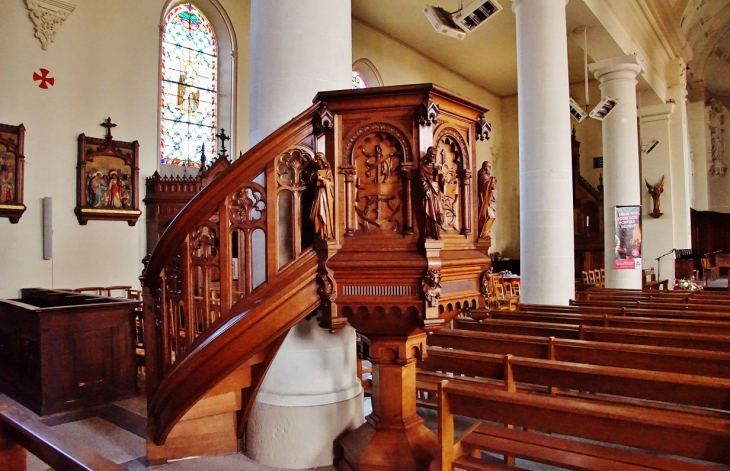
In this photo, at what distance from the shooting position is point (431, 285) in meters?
2.32

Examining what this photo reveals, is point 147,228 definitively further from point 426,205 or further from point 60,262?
point 426,205

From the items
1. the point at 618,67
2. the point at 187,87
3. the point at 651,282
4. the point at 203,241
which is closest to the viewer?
the point at 203,241

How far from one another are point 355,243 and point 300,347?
806mm

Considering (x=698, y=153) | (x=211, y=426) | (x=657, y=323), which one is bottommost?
(x=211, y=426)

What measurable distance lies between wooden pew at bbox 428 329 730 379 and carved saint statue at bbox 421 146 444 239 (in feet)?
4.18

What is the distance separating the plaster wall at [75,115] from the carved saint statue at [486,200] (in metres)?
7.03

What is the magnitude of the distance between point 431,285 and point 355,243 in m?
0.41

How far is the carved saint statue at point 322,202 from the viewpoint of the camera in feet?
7.87

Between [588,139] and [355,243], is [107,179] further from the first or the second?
[588,139]

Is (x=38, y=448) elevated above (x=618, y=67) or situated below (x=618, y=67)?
below

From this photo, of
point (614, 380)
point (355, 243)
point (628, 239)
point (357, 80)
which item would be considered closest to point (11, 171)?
point (355, 243)

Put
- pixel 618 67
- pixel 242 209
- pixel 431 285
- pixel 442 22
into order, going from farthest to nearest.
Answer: pixel 618 67
pixel 442 22
pixel 242 209
pixel 431 285

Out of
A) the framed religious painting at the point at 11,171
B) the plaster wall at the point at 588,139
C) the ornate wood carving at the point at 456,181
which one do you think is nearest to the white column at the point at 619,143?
the plaster wall at the point at 588,139

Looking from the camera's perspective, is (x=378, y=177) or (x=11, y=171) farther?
(x=11, y=171)
